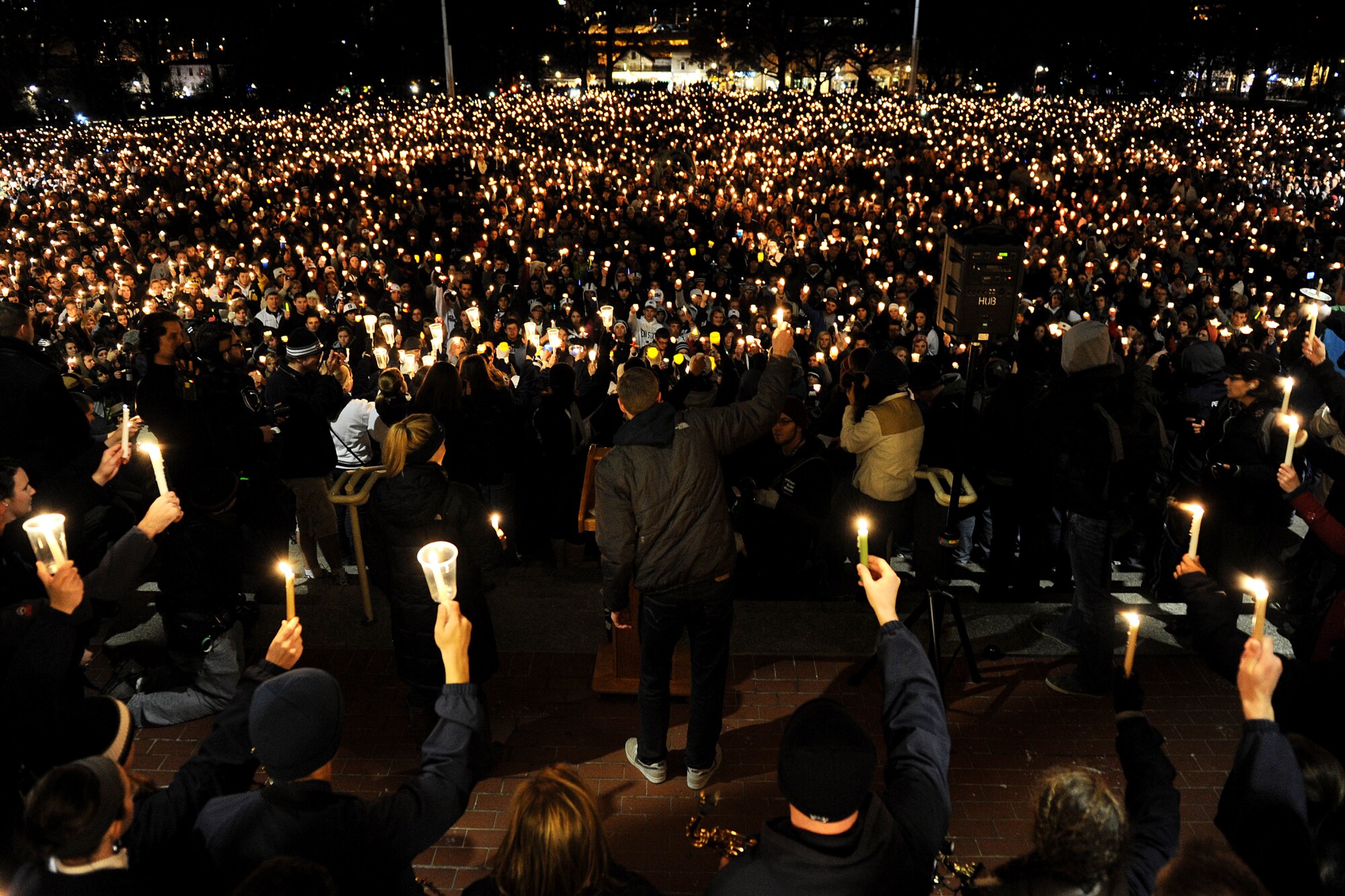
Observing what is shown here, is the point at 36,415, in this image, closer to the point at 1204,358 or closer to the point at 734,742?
the point at 734,742

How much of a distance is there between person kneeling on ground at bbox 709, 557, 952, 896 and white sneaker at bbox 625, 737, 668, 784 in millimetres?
2172

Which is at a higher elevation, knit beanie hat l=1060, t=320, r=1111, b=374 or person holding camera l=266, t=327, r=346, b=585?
knit beanie hat l=1060, t=320, r=1111, b=374

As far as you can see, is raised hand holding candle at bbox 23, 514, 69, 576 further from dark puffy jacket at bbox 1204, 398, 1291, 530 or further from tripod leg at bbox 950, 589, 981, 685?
dark puffy jacket at bbox 1204, 398, 1291, 530

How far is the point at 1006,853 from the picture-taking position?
13.7 feet

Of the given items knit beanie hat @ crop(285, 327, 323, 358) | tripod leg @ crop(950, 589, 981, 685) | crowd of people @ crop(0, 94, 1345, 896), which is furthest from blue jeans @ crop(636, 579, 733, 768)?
knit beanie hat @ crop(285, 327, 323, 358)

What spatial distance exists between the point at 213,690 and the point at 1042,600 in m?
5.26

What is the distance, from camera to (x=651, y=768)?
15.1 ft

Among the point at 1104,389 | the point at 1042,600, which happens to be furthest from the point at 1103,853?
the point at 1042,600

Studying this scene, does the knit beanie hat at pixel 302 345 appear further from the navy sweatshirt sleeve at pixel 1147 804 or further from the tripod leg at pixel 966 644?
the navy sweatshirt sleeve at pixel 1147 804

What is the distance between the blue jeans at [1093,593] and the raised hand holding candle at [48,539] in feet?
15.8

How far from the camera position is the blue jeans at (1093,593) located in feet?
16.5

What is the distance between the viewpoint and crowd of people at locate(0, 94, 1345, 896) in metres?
2.54

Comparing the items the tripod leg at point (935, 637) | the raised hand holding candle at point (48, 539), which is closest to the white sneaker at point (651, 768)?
the tripod leg at point (935, 637)

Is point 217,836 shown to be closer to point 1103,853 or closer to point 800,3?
point 1103,853
